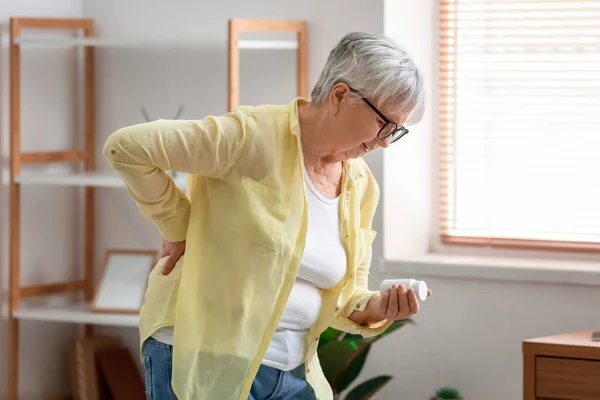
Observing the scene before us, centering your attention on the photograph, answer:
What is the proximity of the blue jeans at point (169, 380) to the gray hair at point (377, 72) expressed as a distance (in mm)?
479

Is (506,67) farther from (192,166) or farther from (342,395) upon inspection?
(192,166)

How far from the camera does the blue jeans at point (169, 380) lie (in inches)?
63.1

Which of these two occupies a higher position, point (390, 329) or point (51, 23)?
point (51, 23)

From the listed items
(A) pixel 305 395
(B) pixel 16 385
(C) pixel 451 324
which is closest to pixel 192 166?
(A) pixel 305 395

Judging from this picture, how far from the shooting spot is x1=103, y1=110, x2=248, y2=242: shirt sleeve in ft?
4.89

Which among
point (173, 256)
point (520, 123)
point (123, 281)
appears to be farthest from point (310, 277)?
point (123, 281)

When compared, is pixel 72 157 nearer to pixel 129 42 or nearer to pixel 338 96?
pixel 129 42

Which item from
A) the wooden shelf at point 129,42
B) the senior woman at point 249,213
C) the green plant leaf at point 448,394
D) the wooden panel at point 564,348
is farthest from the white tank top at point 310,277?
the wooden shelf at point 129,42

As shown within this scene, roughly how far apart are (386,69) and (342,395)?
176 cm

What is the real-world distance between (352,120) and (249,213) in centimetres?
22

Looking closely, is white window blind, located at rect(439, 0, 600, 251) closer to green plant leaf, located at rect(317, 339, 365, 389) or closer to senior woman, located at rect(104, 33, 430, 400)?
green plant leaf, located at rect(317, 339, 365, 389)

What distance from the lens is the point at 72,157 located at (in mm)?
3342

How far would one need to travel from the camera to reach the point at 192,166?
151 centimetres

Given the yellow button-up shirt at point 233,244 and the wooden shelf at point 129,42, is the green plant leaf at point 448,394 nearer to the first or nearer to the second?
the wooden shelf at point 129,42
